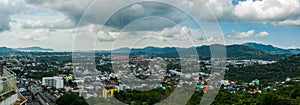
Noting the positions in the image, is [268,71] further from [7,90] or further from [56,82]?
[7,90]

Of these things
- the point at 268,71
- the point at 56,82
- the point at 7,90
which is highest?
the point at 7,90

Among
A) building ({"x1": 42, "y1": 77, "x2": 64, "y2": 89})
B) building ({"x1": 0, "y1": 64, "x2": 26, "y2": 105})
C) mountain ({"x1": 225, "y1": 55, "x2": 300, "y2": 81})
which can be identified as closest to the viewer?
building ({"x1": 0, "y1": 64, "x2": 26, "y2": 105})

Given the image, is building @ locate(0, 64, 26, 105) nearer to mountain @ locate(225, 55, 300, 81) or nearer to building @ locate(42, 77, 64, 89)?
building @ locate(42, 77, 64, 89)

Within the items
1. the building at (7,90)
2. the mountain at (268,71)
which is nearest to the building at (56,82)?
the mountain at (268,71)

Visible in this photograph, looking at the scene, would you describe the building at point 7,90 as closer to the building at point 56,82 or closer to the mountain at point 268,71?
the building at point 56,82

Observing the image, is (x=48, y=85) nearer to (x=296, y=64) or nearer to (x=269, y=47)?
(x=296, y=64)

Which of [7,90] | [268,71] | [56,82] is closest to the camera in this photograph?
[7,90]

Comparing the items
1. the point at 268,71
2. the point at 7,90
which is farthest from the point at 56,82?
the point at 7,90

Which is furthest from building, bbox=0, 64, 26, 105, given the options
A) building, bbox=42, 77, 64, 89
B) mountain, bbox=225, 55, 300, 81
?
mountain, bbox=225, 55, 300, 81

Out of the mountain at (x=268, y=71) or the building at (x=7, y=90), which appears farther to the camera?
the mountain at (x=268, y=71)

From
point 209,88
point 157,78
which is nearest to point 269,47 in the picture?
point 209,88

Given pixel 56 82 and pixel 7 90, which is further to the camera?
pixel 56 82
